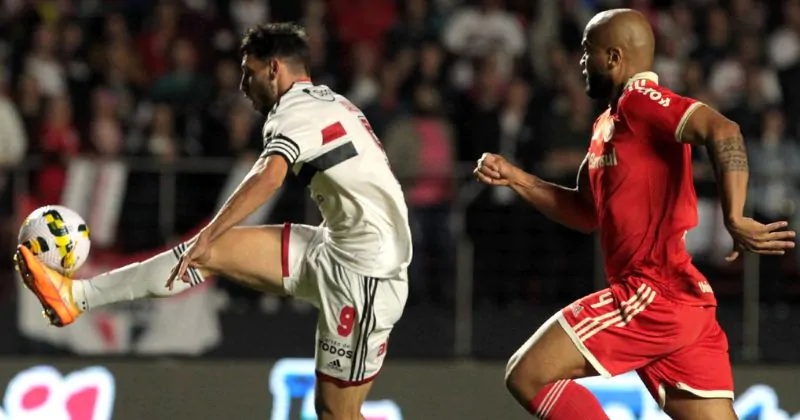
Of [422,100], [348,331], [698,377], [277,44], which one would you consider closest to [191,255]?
[348,331]

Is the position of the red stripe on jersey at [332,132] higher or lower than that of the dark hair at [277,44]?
lower

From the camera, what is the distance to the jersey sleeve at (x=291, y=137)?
6.53 metres

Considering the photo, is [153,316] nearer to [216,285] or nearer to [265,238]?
[216,285]

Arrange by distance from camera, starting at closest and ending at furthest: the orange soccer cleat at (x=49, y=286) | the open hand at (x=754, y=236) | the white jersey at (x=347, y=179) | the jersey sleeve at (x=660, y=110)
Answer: the open hand at (x=754, y=236), the jersey sleeve at (x=660, y=110), the white jersey at (x=347, y=179), the orange soccer cleat at (x=49, y=286)

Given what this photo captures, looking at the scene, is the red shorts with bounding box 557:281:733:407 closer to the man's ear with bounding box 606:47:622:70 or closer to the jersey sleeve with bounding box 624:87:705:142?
the jersey sleeve with bounding box 624:87:705:142

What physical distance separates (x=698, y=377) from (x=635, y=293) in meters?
0.42

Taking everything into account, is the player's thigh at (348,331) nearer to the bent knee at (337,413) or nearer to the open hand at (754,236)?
the bent knee at (337,413)

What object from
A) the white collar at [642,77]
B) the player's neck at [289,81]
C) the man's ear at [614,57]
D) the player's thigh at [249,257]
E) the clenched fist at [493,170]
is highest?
the man's ear at [614,57]

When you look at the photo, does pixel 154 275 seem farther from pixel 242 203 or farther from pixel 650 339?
pixel 650 339

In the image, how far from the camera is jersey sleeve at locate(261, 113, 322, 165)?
6527 mm

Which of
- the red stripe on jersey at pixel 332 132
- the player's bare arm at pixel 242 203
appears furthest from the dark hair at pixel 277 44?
the player's bare arm at pixel 242 203

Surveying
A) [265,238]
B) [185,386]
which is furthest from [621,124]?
[185,386]

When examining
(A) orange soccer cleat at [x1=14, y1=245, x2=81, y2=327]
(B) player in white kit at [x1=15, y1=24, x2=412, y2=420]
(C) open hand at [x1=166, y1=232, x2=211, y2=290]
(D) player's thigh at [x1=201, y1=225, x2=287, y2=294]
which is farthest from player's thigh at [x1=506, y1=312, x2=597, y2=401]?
(A) orange soccer cleat at [x1=14, y1=245, x2=81, y2=327]

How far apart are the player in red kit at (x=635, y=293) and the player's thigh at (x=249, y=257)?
118 cm
